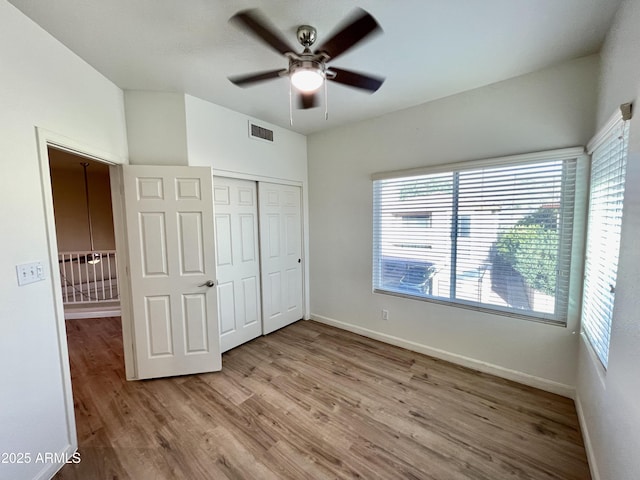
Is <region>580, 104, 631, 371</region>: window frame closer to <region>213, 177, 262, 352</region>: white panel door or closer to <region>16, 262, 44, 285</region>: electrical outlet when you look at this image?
<region>213, 177, 262, 352</region>: white panel door

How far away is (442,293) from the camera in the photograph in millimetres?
2748

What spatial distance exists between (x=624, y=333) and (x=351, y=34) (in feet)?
6.42

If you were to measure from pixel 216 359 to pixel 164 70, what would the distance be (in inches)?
103

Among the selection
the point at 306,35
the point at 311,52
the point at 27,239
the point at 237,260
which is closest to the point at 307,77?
the point at 311,52

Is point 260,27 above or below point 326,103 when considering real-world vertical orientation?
below

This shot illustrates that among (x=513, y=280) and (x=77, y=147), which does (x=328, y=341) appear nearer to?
(x=513, y=280)

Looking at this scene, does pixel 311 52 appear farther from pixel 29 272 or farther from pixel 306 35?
pixel 29 272

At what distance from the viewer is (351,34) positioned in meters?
1.34

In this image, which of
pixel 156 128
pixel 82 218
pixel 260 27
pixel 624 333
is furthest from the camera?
pixel 82 218

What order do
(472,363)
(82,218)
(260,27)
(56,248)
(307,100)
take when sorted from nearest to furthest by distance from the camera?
(260,27), (56,248), (307,100), (472,363), (82,218)

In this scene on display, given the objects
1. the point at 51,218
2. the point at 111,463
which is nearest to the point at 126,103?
the point at 51,218

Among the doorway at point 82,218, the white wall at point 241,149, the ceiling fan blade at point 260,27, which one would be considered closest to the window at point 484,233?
the white wall at point 241,149

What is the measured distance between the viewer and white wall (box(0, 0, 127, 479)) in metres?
1.37

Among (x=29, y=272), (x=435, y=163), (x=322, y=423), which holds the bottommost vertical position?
(x=322, y=423)
